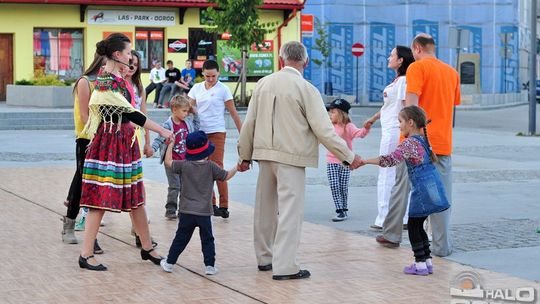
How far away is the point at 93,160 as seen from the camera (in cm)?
852

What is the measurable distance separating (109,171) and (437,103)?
2889mm

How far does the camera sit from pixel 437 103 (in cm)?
948

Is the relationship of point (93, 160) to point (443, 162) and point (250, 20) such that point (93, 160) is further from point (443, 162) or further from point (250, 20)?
point (250, 20)

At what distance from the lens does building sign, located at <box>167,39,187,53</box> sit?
40772 mm

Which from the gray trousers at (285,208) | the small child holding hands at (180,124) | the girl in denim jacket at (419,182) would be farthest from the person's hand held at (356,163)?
the small child holding hands at (180,124)

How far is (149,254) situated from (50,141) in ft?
50.2

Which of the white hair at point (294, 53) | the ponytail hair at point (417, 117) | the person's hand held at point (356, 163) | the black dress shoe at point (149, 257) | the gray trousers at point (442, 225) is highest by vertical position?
the white hair at point (294, 53)

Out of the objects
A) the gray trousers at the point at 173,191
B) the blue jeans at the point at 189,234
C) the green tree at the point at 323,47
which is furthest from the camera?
the green tree at the point at 323,47

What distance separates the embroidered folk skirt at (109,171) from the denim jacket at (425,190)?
7.08 ft

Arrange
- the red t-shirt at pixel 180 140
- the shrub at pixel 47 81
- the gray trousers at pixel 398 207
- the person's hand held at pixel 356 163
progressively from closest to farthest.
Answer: the person's hand held at pixel 356 163, the gray trousers at pixel 398 207, the red t-shirt at pixel 180 140, the shrub at pixel 47 81

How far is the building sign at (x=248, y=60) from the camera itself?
41781mm

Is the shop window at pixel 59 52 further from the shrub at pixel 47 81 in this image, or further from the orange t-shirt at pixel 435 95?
the orange t-shirt at pixel 435 95

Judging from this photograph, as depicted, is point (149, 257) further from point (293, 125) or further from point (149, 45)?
point (149, 45)

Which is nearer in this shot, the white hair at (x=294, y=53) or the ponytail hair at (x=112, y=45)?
the white hair at (x=294, y=53)
